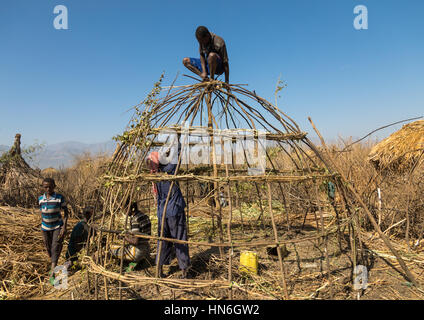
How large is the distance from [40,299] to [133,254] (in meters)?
1.32

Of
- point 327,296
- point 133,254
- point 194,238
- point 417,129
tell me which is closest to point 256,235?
point 194,238

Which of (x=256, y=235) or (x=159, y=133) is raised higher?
(x=159, y=133)

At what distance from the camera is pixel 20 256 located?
13.9ft

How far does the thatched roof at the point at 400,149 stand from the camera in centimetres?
610

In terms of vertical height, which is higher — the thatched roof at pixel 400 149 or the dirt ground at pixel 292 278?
the thatched roof at pixel 400 149

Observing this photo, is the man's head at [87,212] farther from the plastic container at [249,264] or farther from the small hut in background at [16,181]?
the small hut in background at [16,181]

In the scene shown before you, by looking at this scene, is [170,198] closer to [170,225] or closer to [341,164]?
[170,225]

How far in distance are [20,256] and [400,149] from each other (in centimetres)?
845

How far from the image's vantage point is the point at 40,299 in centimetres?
345

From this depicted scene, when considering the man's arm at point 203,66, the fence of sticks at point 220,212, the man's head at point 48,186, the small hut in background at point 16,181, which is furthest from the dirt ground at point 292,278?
the small hut in background at point 16,181

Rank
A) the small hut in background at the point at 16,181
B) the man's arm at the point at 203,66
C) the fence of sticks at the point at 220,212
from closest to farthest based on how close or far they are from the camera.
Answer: the fence of sticks at the point at 220,212, the man's arm at the point at 203,66, the small hut in background at the point at 16,181

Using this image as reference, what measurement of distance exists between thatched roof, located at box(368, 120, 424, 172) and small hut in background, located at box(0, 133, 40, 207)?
9525mm

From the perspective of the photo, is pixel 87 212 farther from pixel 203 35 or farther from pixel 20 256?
pixel 203 35

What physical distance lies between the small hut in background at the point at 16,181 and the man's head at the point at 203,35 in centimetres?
631
